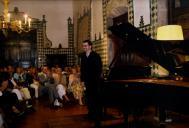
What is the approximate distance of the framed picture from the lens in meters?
6.09

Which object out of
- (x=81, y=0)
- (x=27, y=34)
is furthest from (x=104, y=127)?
(x=27, y=34)

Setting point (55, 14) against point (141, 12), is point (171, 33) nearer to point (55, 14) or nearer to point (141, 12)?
point (141, 12)

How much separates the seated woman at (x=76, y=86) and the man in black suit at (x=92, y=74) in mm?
2434

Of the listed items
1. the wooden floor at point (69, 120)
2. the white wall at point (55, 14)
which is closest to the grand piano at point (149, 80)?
the wooden floor at point (69, 120)

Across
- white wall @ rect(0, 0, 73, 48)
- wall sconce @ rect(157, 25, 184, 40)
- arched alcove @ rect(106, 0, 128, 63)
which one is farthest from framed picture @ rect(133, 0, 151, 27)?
white wall @ rect(0, 0, 73, 48)

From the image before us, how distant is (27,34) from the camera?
39.8 feet

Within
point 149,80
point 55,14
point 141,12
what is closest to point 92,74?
point 149,80

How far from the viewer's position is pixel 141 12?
6.34 metres

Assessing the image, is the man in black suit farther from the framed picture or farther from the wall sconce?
the framed picture

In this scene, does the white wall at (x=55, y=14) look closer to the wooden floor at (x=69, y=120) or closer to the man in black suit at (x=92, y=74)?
the wooden floor at (x=69, y=120)

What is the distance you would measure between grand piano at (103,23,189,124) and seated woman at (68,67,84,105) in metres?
2.42

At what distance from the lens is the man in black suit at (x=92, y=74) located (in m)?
4.94

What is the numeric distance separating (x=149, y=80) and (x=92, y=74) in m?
1.19

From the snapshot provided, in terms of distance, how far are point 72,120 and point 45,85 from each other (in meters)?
Answer: 3.04
